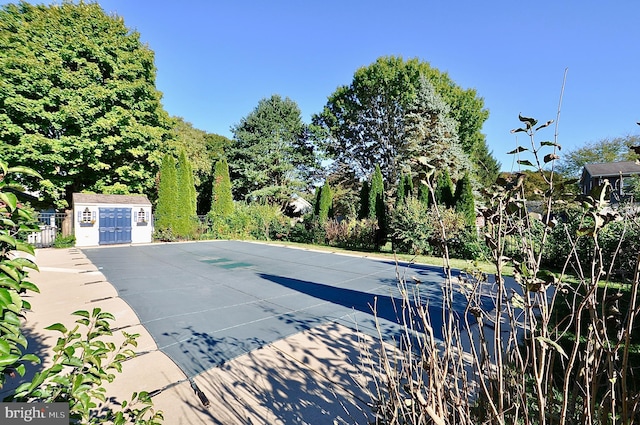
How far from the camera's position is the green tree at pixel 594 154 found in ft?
87.7

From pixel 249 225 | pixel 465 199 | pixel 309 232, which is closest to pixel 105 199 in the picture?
pixel 249 225

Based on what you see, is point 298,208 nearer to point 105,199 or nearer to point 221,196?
point 221,196

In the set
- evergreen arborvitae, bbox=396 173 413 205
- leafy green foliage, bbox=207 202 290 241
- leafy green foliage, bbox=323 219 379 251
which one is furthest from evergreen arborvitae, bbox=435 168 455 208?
leafy green foliage, bbox=207 202 290 241

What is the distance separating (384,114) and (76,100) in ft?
60.3

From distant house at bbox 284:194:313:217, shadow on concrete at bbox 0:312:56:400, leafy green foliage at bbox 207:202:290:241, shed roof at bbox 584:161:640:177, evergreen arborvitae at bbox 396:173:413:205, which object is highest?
shed roof at bbox 584:161:640:177

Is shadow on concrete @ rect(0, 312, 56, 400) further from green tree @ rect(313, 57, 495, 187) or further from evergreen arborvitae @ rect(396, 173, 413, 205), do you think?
green tree @ rect(313, 57, 495, 187)

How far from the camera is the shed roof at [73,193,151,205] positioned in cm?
1272

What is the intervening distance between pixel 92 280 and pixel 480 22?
12.3 metres

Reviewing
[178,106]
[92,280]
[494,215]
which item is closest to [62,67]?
[178,106]

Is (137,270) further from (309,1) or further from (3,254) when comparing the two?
(309,1)

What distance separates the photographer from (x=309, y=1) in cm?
986

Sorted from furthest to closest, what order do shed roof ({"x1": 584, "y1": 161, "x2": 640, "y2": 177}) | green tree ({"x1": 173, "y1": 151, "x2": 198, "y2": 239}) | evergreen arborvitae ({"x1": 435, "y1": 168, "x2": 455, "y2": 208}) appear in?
shed roof ({"x1": 584, "y1": 161, "x2": 640, "y2": 177}) < green tree ({"x1": 173, "y1": 151, "x2": 198, "y2": 239}) < evergreen arborvitae ({"x1": 435, "y1": 168, "x2": 455, "y2": 208})

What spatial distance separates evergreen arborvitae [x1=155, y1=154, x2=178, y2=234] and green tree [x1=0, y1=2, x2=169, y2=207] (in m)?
1.01

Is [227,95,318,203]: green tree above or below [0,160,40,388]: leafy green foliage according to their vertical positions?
above
